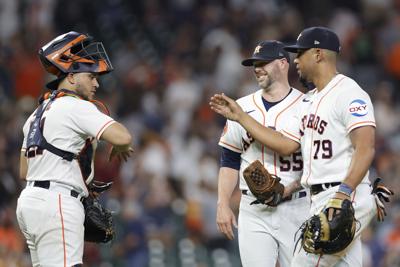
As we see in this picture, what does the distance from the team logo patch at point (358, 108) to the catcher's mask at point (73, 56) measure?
1.59 m

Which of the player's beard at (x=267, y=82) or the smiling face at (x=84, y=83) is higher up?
the smiling face at (x=84, y=83)

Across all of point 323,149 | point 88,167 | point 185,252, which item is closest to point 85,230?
point 88,167

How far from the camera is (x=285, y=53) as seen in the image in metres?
7.29

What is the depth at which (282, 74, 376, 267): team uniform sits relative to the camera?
6.36m

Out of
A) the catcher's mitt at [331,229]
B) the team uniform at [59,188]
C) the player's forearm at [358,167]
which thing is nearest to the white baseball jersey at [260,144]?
the catcher's mitt at [331,229]

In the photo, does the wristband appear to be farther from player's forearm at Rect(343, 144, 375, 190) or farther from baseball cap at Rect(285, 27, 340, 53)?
baseball cap at Rect(285, 27, 340, 53)

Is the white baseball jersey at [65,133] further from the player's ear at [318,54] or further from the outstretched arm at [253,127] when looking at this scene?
the player's ear at [318,54]

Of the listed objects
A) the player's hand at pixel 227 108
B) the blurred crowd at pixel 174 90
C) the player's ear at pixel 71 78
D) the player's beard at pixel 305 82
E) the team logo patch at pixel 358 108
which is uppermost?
the player's ear at pixel 71 78

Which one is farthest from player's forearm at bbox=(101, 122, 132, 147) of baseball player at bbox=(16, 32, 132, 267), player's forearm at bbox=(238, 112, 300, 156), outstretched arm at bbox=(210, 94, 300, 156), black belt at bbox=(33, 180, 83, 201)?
player's forearm at bbox=(238, 112, 300, 156)

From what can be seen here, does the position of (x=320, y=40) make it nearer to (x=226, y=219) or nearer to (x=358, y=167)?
(x=358, y=167)

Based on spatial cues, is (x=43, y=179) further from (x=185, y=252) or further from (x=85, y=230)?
(x=185, y=252)

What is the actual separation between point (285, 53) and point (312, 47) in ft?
2.24

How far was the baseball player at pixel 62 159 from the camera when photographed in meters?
6.27

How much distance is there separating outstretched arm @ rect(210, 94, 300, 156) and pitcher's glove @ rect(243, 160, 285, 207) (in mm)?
175
